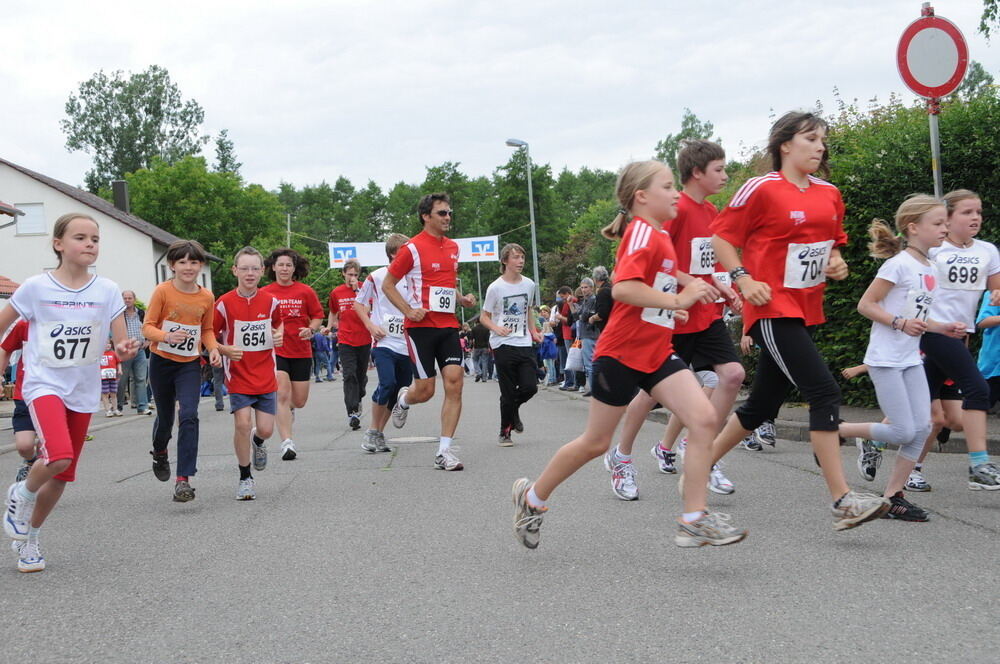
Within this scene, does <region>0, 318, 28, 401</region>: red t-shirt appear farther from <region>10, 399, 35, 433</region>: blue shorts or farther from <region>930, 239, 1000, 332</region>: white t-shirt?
<region>930, 239, 1000, 332</region>: white t-shirt

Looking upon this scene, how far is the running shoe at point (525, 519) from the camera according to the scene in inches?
198

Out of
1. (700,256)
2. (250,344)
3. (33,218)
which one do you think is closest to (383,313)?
(250,344)

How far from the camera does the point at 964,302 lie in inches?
247

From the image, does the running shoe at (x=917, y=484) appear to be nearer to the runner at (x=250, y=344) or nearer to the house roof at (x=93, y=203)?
the runner at (x=250, y=344)

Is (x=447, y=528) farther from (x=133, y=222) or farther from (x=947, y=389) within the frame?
(x=133, y=222)

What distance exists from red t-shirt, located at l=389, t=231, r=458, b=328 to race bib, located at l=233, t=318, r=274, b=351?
4.00 ft

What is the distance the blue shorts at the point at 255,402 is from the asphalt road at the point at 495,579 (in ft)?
2.08

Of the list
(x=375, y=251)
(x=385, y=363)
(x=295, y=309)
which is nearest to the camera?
(x=295, y=309)

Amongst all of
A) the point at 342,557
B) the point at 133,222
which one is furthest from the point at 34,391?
the point at 133,222

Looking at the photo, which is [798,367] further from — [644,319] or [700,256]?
[700,256]

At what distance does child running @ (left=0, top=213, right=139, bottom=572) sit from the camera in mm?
5195

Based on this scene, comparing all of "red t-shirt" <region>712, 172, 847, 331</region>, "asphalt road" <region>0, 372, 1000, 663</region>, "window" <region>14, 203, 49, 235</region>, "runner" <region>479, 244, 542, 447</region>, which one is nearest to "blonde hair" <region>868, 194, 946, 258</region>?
"red t-shirt" <region>712, 172, 847, 331</region>

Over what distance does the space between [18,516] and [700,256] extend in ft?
13.5

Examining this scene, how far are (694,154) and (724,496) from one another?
7.09 ft
